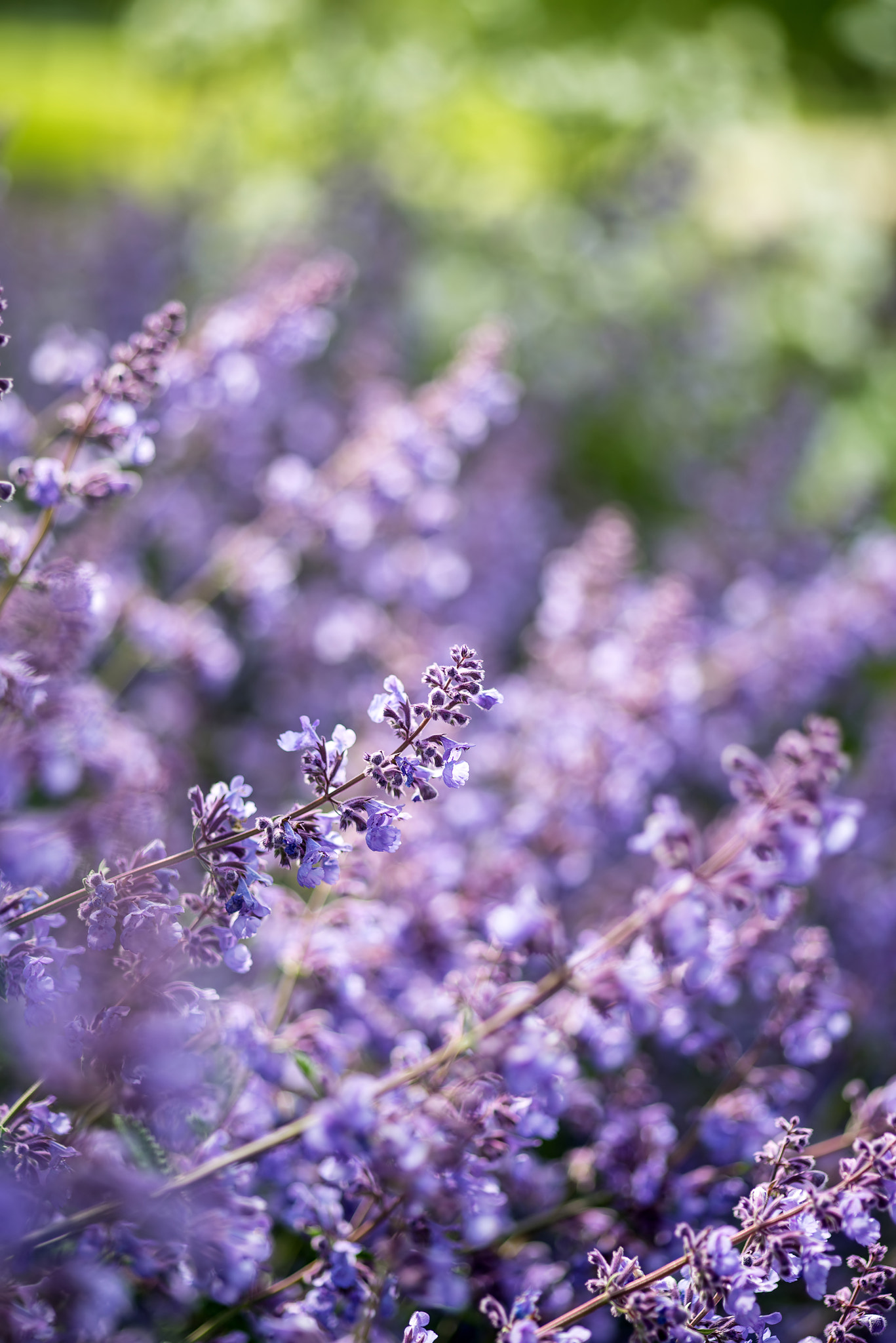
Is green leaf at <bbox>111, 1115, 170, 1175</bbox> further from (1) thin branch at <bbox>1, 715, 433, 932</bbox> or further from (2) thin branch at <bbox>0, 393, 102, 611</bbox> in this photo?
(2) thin branch at <bbox>0, 393, 102, 611</bbox>

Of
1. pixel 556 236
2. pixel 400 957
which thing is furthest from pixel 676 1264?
pixel 556 236

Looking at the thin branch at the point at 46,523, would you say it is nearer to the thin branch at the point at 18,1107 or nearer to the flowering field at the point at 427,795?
the flowering field at the point at 427,795

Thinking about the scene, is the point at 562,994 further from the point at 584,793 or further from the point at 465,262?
the point at 465,262

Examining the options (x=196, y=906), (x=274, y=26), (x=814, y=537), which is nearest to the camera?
(x=196, y=906)

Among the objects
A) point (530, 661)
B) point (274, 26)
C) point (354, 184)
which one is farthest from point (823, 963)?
point (274, 26)

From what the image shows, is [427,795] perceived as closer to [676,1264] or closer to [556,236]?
[676,1264]

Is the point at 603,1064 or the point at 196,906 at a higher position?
the point at 196,906

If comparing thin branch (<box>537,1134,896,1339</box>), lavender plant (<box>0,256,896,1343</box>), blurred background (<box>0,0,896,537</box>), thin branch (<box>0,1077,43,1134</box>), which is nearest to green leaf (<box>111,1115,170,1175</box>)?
lavender plant (<box>0,256,896,1343</box>)

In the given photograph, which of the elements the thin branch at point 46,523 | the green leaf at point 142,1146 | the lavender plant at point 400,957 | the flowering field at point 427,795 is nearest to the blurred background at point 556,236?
the flowering field at point 427,795
